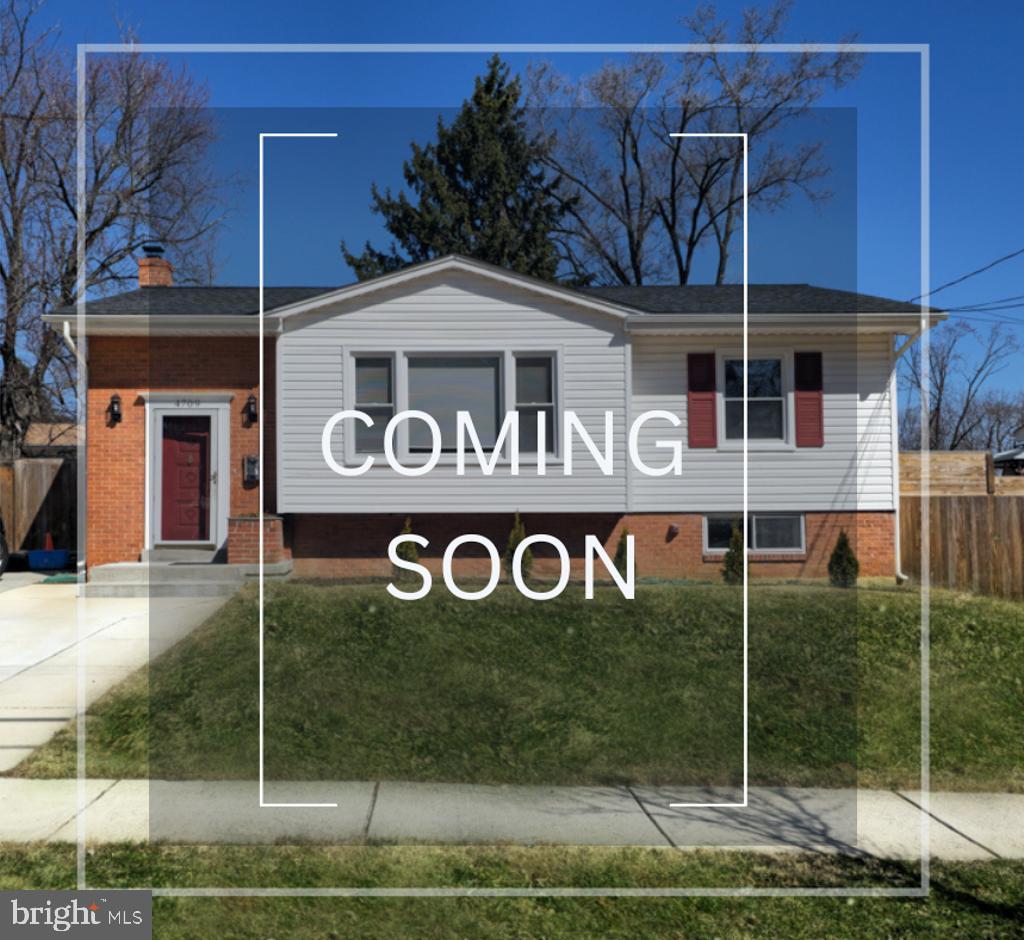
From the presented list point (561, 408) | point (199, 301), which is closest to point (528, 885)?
point (561, 408)

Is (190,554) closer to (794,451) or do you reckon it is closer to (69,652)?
(794,451)

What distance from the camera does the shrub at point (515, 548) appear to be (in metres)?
4.15

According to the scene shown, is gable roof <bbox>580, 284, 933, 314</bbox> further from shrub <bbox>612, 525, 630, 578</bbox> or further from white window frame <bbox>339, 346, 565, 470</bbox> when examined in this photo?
shrub <bbox>612, 525, 630, 578</bbox>

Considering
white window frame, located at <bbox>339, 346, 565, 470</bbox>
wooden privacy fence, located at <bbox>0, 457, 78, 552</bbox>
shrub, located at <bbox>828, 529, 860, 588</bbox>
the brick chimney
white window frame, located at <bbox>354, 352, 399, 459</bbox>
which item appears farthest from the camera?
wooden privacy fence, located at <bbox>0, 457, 78, 552</bbox>

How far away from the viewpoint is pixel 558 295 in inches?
185

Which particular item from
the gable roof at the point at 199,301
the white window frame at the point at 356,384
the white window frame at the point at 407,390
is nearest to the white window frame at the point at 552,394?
the white window frame at the point at 407,390

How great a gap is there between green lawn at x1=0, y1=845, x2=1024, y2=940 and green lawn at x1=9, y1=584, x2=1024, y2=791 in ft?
2.41

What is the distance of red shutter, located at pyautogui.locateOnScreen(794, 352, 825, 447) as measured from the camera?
190 inches

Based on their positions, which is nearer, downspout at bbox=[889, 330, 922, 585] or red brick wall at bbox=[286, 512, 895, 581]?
red brick wall at bbox=[286, 512, 895, 581]

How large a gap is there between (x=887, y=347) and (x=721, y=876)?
3.33 meters

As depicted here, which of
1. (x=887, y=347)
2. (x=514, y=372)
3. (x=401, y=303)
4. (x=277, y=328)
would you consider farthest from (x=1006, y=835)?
(x=277, y=328)

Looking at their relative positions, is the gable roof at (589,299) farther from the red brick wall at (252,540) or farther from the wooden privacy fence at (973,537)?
the wooden privacy fence at (973,537)

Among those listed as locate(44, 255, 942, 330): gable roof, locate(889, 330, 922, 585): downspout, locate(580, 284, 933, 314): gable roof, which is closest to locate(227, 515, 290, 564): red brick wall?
locate(44, 255, 942, 330): gable roof

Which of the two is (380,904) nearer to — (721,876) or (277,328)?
(721,876)
